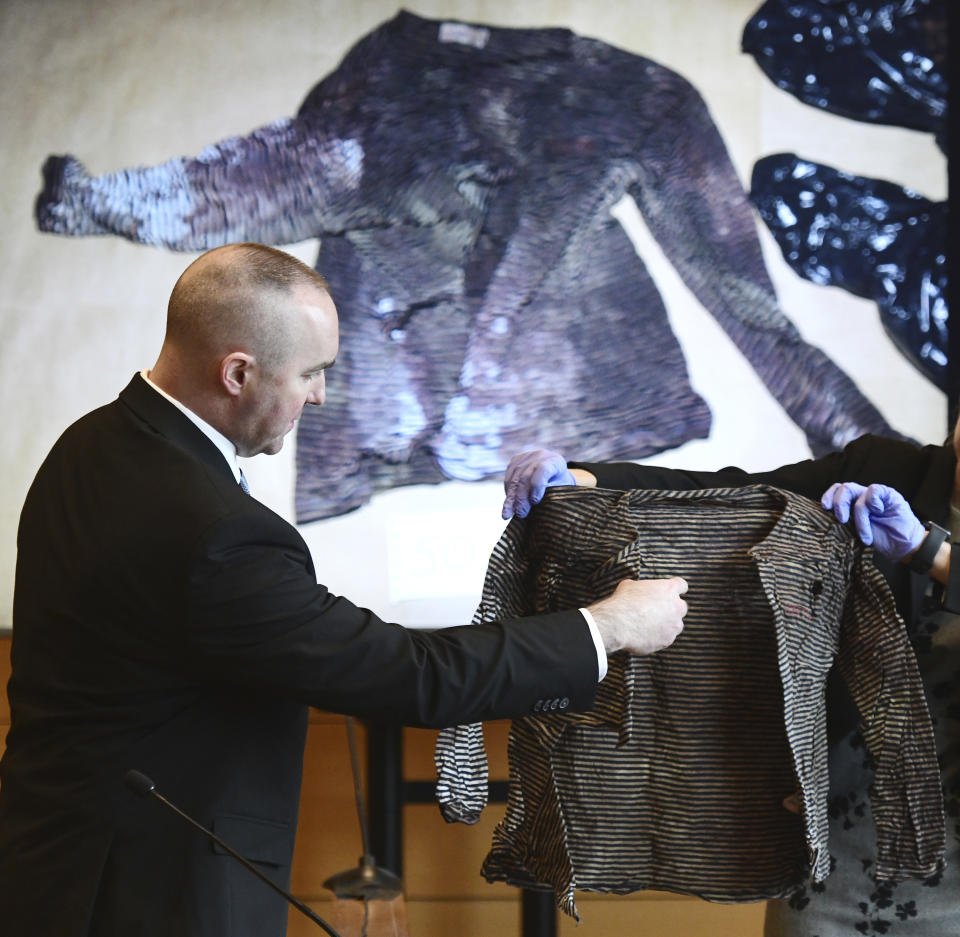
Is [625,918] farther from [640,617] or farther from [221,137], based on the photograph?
[221,137]

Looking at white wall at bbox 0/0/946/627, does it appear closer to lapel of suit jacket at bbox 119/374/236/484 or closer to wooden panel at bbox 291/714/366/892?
wooden panel at bbox 291/714/366/892

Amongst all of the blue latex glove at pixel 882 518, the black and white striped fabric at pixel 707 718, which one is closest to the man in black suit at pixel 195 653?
the black and white striped fabric at pixel 707 718

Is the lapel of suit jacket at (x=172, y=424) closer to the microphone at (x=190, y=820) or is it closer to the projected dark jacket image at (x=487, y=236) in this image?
the microphone at (x=190, y=820)

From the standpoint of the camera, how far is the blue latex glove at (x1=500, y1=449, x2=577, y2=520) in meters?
1.78

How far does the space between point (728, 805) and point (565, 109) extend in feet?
5.81

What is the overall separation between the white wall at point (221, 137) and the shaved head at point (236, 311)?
1171mm

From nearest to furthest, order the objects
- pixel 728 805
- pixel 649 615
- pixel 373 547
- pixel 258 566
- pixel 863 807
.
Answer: pixel 258 566 → pixel 649 615 → pixel 728 805 → pixel 863 807 → pixel 373 547

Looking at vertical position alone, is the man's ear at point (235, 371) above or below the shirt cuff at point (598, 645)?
above

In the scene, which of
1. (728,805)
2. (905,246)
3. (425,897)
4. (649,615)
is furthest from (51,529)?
(905,246)

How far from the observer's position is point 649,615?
5.19ft

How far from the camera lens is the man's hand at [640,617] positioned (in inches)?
61.8

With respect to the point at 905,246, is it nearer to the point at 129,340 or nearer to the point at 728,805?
the point at 728,805

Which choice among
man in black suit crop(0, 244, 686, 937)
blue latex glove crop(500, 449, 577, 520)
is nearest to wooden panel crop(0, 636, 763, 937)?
blue latex glove crop(500, 449, 577, 520)

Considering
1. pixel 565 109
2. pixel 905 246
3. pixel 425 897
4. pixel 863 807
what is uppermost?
pixel 565 109
